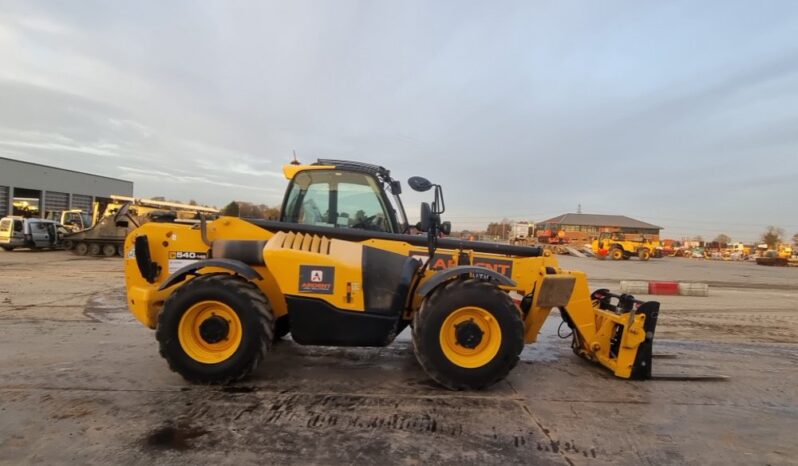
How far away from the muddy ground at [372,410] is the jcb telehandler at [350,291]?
1.15ft

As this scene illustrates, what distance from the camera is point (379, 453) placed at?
3.51 meters

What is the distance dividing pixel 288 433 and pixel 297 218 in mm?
2510

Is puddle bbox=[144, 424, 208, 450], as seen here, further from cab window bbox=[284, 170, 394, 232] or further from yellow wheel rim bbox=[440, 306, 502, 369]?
cab window bbox=[284, 170, 394, 232]

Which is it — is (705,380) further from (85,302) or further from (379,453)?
(85,302)

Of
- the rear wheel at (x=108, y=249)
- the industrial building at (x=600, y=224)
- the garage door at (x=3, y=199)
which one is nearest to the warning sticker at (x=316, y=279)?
the rear wheel at (x=108, y=249)

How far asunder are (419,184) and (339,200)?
1.15m

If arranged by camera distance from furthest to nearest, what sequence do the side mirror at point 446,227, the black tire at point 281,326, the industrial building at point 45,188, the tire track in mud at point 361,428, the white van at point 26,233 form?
the industrial building at point 45,188, the white van at point 26,233, the black tire at point 281,326, the side mirror at point 446,227, the tire track in mud at point 361,428

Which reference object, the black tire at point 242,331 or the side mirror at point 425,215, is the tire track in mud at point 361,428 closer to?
the black tire at point 242,331

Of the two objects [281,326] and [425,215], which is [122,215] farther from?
[425,215]

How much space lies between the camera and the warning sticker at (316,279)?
187 inches

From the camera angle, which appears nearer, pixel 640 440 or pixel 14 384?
pixel 640 440

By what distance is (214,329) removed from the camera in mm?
4711

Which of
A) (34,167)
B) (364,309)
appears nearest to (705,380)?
(364,309)

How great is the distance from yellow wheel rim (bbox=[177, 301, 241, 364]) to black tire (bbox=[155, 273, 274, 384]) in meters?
0.05
